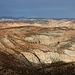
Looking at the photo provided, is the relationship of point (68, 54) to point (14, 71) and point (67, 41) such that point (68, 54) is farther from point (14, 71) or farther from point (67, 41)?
point (14, 71)

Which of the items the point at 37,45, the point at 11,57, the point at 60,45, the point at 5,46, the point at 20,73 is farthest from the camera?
the point at 60,45

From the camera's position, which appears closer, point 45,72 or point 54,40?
point 45,72

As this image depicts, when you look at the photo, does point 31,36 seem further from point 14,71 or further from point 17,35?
point 14,71

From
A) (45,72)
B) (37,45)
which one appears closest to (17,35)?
(37,45)

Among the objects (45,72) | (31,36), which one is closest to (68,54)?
(31,36)

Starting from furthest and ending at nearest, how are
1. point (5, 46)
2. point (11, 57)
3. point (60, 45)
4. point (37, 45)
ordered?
point (60, 45)
point (37, 45)
point (5, 46)
point (11, 57)

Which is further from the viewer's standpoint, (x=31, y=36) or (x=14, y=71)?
(x=31, y=36)
